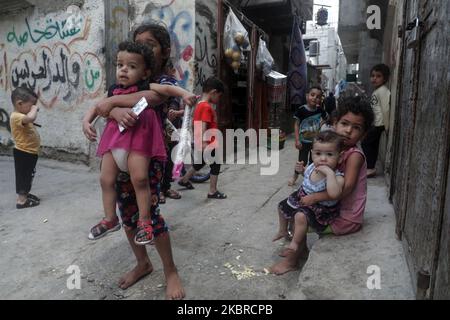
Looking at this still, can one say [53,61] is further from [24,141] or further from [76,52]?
[24,141]

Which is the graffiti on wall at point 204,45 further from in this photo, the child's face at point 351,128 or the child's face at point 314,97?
the child's face at point 351,128

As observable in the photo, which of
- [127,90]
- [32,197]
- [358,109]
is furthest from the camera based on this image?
[32,197]

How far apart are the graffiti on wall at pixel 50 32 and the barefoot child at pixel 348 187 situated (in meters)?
4.35

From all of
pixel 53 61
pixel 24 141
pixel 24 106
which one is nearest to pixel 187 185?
pixel 24 141

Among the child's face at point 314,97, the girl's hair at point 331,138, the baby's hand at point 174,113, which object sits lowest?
the girl's hair at point 331,138

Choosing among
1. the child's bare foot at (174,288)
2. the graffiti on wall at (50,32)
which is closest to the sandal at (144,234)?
the child's bare foot at (174,288)

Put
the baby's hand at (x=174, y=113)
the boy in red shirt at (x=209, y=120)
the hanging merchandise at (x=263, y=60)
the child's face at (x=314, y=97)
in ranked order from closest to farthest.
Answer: the baby's hand at (x=174, y=113) < the boy in red shirt at (x=209, y=120) < the child's face at (x=314, y=97) < the hanging merchandise at (x=263, y=60)

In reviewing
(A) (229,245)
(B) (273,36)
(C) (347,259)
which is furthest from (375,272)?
(B) (273,36)

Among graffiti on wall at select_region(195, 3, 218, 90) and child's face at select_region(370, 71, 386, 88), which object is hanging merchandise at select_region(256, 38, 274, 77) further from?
child's face at select_region(370, 71, 386, 88)

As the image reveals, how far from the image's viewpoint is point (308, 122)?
4.68 m

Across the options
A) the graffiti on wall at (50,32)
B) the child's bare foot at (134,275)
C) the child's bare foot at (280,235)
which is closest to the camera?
the child's bare foot at (134,275)

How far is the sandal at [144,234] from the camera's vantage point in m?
1.92

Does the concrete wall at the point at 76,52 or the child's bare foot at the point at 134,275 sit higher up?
the concrete wall at the point at 76,52

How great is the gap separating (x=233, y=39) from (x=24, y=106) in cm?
349
